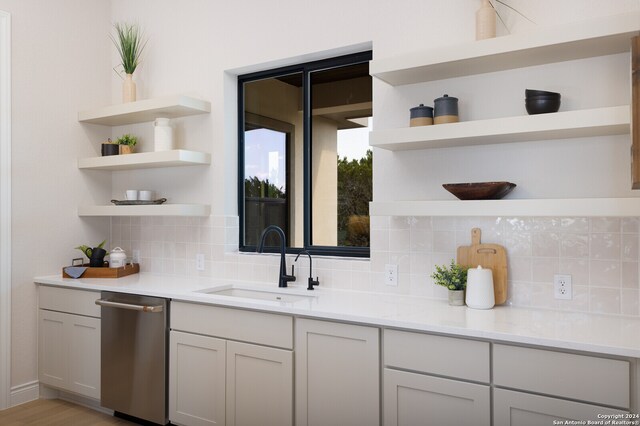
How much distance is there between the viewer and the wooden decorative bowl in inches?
87.7

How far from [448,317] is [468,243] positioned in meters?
0.50

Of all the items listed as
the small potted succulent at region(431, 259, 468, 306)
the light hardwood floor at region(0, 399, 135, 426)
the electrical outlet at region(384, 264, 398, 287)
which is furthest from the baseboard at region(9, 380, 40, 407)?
the small potted succulent at region(431, 259, 468, 306)

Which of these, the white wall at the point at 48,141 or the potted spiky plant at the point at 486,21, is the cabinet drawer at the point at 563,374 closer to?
the potted spiky plant at the point at 486,21

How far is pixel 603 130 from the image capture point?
6.82 feet

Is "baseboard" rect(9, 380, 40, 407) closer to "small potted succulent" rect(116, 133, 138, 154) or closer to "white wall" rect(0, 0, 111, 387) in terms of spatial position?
"white wall" rect(0, 0, 111, 387)

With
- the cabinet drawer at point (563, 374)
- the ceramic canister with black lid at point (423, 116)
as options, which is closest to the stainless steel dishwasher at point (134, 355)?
the ceramic canister with black lid at point (423, 116)

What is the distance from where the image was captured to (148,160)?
3.34 meters

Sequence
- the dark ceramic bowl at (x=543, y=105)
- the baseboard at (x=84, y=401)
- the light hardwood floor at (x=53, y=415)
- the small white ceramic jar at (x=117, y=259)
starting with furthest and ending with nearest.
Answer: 1. the small white ceramic jar at (x=117, y=259)
2. the baseboard at (x=84, y=401)
3. the light hardwood floor at (x=53, y=415)
4. the dark ceramic bowl at (x=543, y=105)

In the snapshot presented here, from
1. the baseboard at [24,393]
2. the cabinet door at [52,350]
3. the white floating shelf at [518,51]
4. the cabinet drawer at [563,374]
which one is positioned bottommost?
the baseboard at [24,393]

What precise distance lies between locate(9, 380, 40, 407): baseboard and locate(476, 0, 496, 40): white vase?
3.56 metres

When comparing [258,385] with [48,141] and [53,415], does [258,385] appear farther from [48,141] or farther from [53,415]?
[48,141]

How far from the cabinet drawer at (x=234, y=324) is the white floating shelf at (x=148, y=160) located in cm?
100

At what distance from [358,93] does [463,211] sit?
122 cm

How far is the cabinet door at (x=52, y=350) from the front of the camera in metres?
3.28
